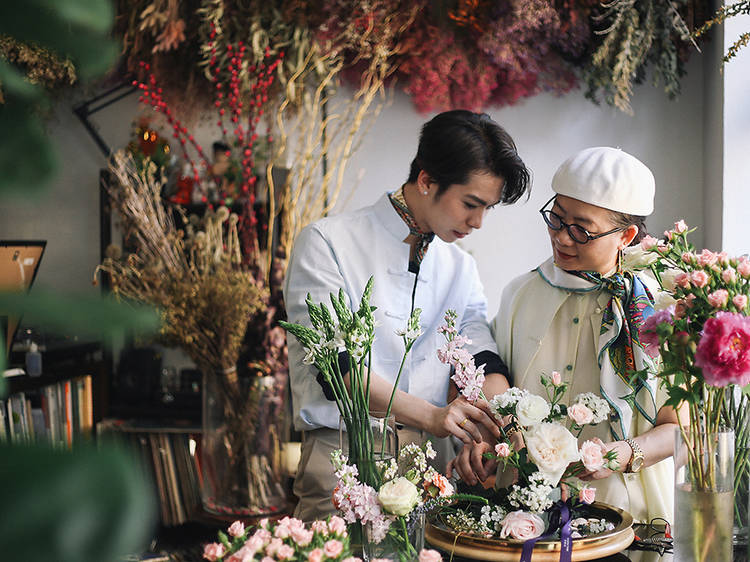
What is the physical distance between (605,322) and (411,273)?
0.57m

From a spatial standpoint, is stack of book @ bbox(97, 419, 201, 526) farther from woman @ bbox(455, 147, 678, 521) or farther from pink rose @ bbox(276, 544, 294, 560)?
pink rose @ bbox(276, 544, 294, 560)

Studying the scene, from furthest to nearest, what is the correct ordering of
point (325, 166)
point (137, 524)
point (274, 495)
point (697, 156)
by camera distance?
point (325, 166) < point (697, 156) < point (274, 495) < point (137, 524)

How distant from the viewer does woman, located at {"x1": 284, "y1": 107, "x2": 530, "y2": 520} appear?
1.93m

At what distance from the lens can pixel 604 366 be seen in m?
1.71

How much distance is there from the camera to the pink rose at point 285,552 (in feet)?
3.22

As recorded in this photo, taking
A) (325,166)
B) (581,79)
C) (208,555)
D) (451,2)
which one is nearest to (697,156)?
(581,79)

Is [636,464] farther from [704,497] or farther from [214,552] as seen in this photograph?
[214,552]

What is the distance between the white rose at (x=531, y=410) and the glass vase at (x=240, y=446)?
1798 mm

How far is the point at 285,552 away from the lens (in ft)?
3.22

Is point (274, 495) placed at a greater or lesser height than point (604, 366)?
lesser

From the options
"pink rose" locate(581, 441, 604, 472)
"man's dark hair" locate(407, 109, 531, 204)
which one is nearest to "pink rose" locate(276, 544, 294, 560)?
"pink rose" locate(581, 441, 604, 472)

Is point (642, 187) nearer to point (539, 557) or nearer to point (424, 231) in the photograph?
point (424, 231)

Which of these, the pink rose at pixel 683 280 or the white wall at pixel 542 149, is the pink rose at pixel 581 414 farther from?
the white wall at pixel 542 149

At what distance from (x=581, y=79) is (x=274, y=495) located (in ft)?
7.01
